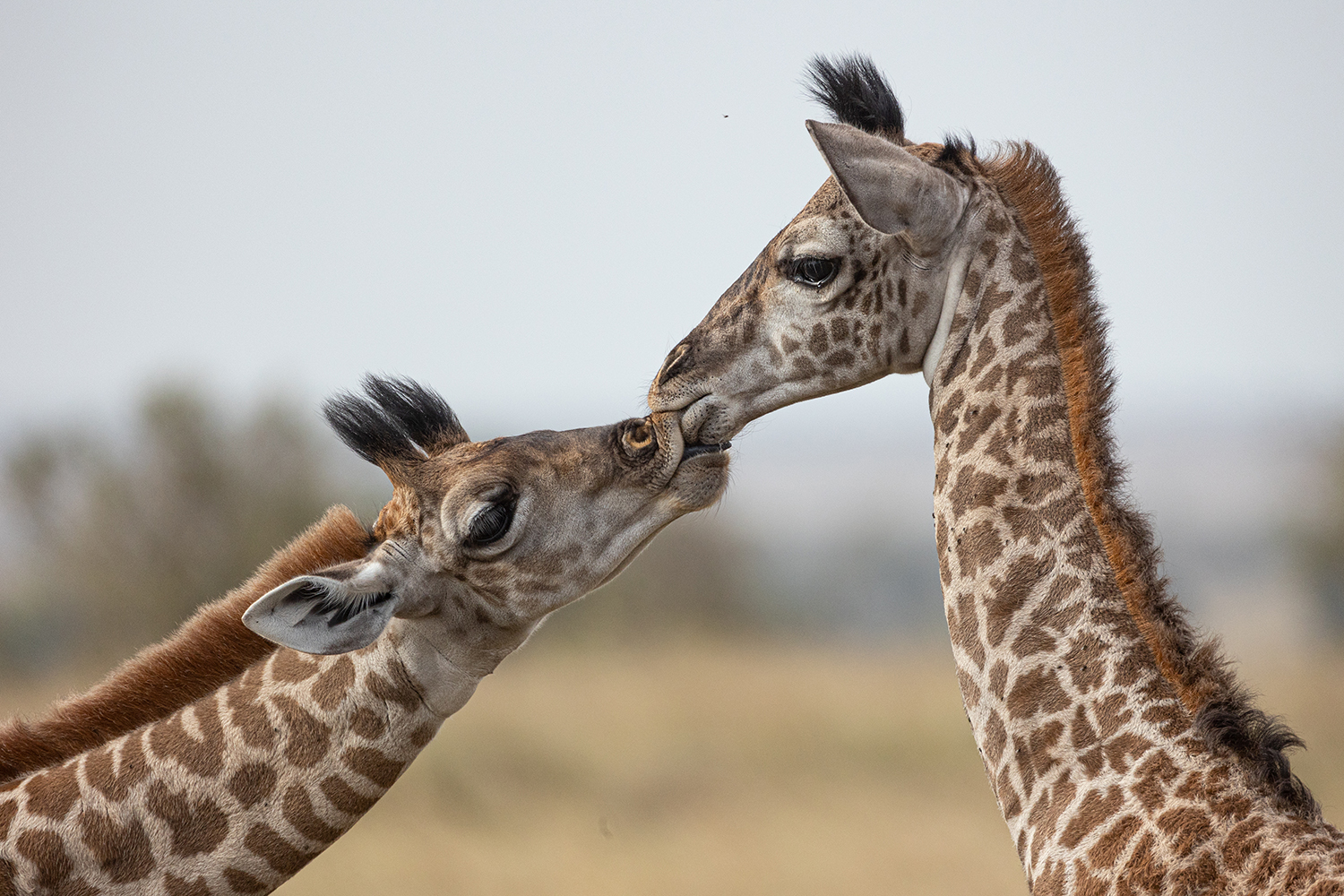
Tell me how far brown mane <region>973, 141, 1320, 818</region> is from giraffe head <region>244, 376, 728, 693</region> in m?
1.55

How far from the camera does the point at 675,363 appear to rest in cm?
483

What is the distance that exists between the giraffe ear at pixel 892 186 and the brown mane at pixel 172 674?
98.8 inches

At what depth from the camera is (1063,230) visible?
14.3 ft

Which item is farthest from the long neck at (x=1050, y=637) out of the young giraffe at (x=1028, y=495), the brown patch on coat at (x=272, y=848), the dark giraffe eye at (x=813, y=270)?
the brown patch on coat at (x=272, y=848)

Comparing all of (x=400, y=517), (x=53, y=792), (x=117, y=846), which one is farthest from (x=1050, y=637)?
(x=53, y=792)

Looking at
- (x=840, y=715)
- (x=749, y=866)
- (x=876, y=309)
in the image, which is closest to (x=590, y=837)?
(x=749, y=866)

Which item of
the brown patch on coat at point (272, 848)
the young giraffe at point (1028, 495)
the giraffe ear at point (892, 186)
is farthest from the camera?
the brown patch on coat at point (272, 848)

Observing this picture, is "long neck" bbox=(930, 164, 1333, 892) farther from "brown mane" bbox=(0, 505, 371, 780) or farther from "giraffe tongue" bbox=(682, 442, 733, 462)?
"brown mane" bbox=(0, 505, 371, 780)

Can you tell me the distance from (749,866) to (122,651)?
13.1 meters

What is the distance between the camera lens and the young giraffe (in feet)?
11.6

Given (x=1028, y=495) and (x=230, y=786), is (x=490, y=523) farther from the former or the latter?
(x=1028, y=495)

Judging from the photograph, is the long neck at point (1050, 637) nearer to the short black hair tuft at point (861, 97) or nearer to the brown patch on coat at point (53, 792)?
the short black hair tuft at point (861, 97)

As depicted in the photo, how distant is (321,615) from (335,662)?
47 centimetres

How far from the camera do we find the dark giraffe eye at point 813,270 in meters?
4.50
